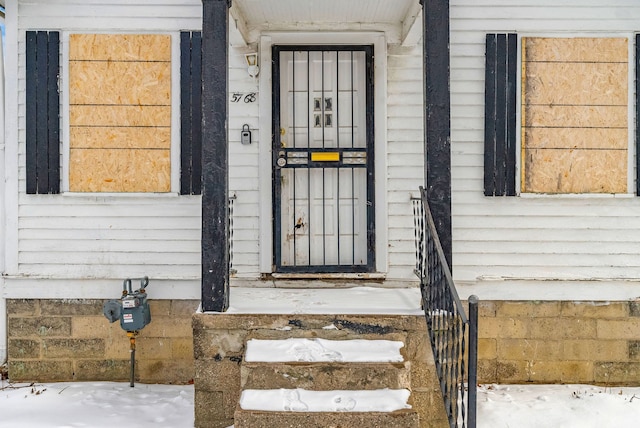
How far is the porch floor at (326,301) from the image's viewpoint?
3.76 meters

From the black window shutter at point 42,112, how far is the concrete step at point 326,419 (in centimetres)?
310

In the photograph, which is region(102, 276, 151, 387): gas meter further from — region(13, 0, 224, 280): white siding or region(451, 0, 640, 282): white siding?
region(451, 0, 640, 282): white siding

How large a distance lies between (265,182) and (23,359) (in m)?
2.89

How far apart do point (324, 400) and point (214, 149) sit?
190 cm

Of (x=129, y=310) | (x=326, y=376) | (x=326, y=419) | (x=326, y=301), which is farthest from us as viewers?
(x=129, y=310)

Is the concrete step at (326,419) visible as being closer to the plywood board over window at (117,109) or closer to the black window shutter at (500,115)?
the black window shutter at (500,115)

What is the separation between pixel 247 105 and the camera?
4875mm

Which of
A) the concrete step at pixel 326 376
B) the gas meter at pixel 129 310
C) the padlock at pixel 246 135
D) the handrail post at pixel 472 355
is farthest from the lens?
the padlock at pixel 246 135

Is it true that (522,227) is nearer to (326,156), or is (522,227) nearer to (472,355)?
(326,156)

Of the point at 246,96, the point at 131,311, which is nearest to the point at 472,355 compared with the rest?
the point at 131,311

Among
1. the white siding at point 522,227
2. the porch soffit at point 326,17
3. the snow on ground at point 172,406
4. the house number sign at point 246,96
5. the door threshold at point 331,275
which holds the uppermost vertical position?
the porch soffit at point 326,17

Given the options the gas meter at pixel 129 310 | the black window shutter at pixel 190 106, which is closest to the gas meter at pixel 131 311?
the gas meter at pixel 129 310

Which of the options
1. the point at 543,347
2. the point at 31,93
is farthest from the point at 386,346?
the point at 31,93

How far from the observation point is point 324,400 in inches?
125
